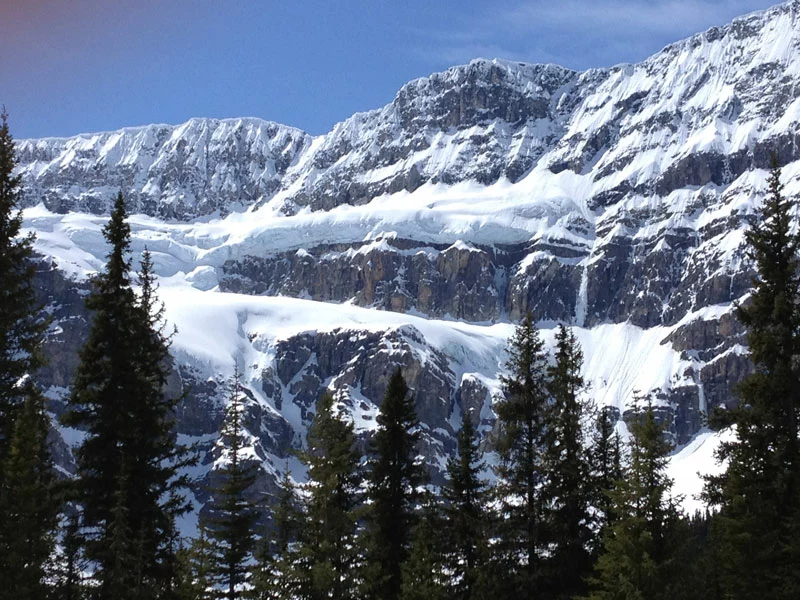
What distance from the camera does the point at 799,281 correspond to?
29.6m

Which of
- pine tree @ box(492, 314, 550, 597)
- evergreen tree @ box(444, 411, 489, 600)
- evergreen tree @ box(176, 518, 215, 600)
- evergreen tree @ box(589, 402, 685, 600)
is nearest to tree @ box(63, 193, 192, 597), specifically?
evergreen tree @ box(176, 518, 215, 600)

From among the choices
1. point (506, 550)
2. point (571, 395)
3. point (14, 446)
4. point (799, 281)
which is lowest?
point (506, 550)

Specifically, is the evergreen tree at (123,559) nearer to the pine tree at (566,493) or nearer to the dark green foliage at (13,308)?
the dark green foliage at (13,308)

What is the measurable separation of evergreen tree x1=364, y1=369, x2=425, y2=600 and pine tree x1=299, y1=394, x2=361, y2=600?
13.9ft

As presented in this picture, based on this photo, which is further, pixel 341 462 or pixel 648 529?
pixel 341 462

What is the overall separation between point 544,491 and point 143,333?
41.7ft

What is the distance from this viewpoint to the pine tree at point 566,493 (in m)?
32.2

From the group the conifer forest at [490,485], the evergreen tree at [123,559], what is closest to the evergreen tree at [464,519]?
the conifer forest at [490,485]

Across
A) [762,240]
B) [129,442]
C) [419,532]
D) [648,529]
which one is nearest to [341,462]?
[419,532]

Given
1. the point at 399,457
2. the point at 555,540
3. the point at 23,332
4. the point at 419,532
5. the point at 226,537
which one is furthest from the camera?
the point at 226,537

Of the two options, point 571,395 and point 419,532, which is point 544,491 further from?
point 419,532

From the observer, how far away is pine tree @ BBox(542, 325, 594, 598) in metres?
32.2

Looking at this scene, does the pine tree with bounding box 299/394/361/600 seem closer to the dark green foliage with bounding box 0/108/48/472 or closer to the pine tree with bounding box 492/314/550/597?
the pine tree with bounding box 492/314/550/597

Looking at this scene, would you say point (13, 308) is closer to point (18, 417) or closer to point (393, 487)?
point (18, 417)
